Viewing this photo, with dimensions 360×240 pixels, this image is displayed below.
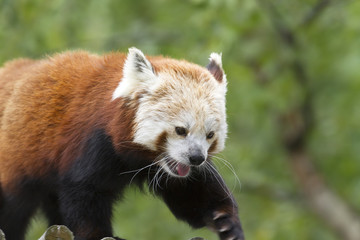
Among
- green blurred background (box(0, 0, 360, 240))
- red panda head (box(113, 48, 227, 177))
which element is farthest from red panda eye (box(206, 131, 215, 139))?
green blurred background (box(0, 0, 360, 240))

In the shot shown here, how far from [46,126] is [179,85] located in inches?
35.5

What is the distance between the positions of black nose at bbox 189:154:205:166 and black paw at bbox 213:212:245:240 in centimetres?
52

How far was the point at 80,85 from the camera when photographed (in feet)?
15.2

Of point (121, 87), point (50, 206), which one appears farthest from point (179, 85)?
point (50, 206)

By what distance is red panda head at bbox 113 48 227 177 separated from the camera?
166 inches

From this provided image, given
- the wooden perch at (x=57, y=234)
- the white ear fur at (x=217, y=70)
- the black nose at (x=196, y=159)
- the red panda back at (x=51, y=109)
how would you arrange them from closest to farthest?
the wooden perch at (x=57, y=234)
the black nose at (x=196, y=159)
the red panda back at (x=51, y=109)
the white ear fur at (x=217, y=70)

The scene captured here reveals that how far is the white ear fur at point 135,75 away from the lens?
434cm

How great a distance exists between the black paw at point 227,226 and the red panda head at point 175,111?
0.36 m

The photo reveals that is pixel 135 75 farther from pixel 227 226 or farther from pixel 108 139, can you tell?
pixel 227 226

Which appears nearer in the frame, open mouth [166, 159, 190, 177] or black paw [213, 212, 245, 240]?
open mouth [166, 159, 190, 177]

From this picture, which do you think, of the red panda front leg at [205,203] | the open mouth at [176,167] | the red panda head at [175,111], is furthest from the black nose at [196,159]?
the red panda front leg at [205,203]

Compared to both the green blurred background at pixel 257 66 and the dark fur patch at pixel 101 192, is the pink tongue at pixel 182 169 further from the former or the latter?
the green blurred background at pixel 257 66

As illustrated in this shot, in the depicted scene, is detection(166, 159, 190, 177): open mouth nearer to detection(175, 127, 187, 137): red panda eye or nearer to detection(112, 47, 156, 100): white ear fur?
detection(175, 127, 187, 137): red panda eye

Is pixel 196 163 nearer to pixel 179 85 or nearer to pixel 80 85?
pixel 179 85
